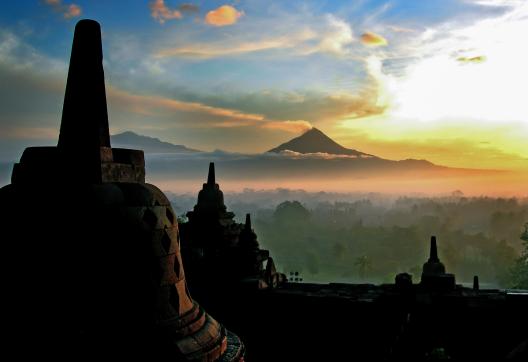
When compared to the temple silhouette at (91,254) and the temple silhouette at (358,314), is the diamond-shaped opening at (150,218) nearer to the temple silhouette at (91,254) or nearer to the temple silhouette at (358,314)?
the temple silhouette at (91,254)

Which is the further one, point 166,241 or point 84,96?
point 166,241

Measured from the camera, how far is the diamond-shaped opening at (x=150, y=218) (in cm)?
652

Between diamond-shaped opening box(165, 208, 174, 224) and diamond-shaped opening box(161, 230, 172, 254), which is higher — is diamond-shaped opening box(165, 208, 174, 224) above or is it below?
above

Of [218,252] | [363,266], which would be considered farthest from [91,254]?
[363,266]

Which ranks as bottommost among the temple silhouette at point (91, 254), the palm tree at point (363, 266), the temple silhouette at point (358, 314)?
the palm tree at point (363, 266)

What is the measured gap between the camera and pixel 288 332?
50.2ft

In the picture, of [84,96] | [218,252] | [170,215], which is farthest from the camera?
[218,252]

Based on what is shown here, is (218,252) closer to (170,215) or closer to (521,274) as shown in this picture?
(170,215)

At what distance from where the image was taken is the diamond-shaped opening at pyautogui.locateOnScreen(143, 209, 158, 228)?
6.52m

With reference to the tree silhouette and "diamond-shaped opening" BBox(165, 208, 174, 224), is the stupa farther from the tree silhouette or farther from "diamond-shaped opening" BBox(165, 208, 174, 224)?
the tree silhouette

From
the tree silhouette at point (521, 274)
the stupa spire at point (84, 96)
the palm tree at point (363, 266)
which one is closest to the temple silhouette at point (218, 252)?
the stupa spire at point (84, 96)

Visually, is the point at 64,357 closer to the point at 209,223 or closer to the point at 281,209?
the point at 209,223

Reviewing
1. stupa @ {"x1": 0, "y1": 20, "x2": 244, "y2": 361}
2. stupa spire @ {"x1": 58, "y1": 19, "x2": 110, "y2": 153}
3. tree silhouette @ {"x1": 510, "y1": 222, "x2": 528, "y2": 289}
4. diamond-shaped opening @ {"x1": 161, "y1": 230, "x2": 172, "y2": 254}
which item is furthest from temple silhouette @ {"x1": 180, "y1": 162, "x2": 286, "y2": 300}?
tree silhouette @ {"x1": 510, "y1": 222, "x2": 528, "y2": 289}

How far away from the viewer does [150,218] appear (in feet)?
21.6
